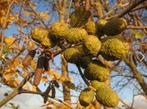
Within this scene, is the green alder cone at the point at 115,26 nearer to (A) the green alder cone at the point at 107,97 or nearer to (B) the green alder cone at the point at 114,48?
(B) the green alder cone at the point at 114,48

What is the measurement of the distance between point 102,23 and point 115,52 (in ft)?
0.50

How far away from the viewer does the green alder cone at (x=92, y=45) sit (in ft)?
4.37

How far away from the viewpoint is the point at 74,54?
4.67 feet

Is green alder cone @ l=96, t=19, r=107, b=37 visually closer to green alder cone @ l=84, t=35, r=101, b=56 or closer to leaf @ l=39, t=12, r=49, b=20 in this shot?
green alder cone @ l=84, t=35, r=101, b=56

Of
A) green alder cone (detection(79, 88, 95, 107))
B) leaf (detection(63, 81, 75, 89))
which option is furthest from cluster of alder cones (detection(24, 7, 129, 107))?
leaf (detection(63, 81, 75, 89))

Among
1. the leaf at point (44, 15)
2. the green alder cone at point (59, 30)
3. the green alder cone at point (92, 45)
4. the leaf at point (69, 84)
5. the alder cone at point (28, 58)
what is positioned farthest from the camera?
the leaf at point (44, 15)

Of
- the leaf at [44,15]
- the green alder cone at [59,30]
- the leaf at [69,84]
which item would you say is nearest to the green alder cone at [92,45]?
the green alder cone at [59,30]

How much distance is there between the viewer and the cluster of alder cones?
4.44ft

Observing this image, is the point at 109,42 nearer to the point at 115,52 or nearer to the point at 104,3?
the point at 115,52

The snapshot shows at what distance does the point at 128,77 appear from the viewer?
755 cm

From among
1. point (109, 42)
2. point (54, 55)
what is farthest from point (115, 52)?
point (54, 55)

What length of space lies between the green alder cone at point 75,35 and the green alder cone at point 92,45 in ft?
0.11

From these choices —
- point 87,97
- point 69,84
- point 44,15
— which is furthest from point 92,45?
point 44,15

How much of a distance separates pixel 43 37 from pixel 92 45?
234 mm
